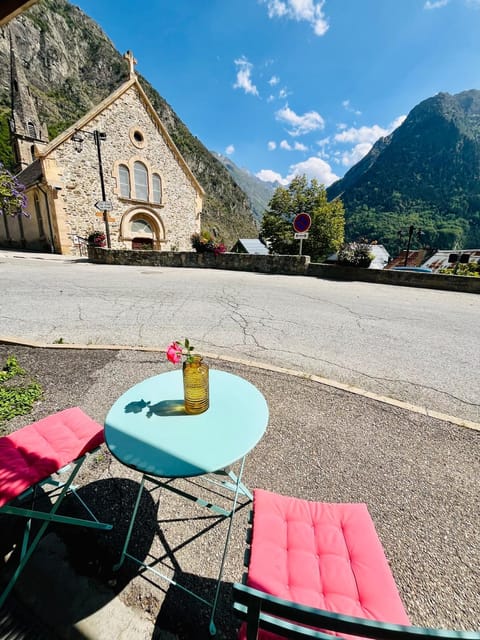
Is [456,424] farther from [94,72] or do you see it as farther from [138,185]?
[94,72]

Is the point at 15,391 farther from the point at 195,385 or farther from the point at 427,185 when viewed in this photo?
the point at 427,185

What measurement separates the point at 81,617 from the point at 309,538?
3.73ft

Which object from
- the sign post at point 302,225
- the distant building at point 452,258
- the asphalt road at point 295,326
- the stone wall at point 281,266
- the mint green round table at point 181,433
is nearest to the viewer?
the mint green round table at point 181,433

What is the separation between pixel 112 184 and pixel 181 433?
71.2 feet

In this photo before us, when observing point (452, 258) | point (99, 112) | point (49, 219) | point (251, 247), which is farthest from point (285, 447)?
point (452, 258)

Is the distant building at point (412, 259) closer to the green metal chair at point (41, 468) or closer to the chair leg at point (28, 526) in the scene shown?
the green metal chair at point (41, 468)

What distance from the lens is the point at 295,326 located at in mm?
5301

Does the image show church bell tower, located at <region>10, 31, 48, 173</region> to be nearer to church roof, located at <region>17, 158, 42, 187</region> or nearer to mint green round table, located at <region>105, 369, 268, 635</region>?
church roof, located at <region>17, 158, 42, 187</region>

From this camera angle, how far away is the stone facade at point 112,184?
16969mm

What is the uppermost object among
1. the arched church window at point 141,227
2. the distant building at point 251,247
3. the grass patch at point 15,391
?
the arched church window at point 141,227

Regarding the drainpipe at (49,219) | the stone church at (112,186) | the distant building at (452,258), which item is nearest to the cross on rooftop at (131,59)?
the stone church at (112,186)

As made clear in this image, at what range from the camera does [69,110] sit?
188 feet

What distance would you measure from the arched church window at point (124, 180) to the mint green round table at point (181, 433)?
21346mm

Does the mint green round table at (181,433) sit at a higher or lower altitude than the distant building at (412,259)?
lower
